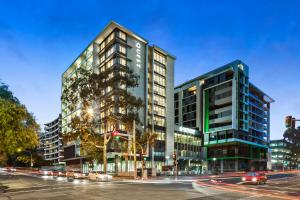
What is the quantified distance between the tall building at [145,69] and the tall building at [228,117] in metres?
22.6

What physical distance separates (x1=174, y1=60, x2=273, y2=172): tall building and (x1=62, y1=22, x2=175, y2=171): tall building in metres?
22.6

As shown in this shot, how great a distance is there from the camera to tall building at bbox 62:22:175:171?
8975cm

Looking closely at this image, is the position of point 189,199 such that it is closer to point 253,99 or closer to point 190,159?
point 190,159

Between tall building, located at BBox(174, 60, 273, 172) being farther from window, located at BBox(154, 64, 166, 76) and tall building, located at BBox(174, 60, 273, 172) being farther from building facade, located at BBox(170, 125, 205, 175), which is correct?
window, located at BBox(154, 64, 166, 76)

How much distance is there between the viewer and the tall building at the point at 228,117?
112m

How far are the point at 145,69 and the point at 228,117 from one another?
3784cm

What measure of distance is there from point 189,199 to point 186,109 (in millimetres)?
113613

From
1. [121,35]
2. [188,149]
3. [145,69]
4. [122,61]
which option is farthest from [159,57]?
[188,149]

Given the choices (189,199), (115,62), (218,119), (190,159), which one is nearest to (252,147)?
(218,119)

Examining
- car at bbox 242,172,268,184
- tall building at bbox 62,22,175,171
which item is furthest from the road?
tall building at bbox 62,22,175,171

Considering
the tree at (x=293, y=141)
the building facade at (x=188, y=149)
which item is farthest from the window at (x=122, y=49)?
the tree at (x=293, y=141)

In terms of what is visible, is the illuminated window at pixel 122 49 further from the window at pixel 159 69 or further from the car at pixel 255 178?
the car at pixel 255 178

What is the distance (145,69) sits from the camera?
9512 cm

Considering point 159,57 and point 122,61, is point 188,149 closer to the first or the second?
point 159,57
